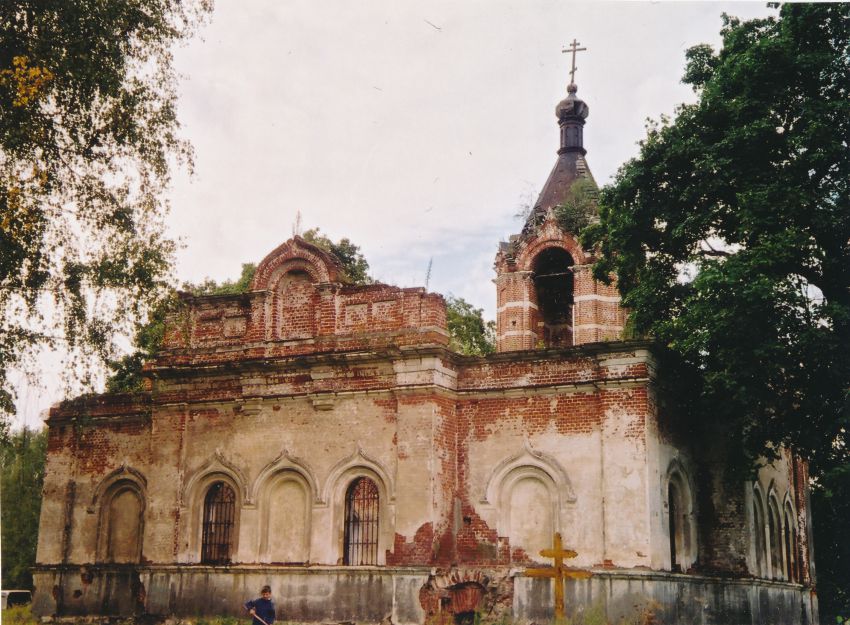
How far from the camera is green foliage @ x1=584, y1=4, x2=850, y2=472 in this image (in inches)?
635

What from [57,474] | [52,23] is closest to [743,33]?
[52,23]

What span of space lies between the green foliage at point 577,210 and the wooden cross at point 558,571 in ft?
37.2

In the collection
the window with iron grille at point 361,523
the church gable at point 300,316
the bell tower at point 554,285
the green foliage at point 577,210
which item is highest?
the green foliage at point 577,210

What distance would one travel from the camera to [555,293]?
91.0 feet

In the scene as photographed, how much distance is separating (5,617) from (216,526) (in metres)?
5.09

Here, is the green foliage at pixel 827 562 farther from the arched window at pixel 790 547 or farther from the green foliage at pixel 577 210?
the green foliage at pixel 577 210

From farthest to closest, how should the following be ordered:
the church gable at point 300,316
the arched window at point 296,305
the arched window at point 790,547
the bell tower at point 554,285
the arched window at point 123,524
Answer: the bell tower at point 554,285 < the arched window at point 790,547 < the arched window at point 123,524 < the arched window at point 296,305 < the church gable at point 300,316

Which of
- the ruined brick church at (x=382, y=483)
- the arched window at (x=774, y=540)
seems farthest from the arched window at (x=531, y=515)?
the arched window at (x=774, y=540)

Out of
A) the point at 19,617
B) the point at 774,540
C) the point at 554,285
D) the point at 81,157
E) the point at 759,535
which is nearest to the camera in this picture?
the point at 81,157

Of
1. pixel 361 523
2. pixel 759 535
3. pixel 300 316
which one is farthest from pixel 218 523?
pixel 759 535

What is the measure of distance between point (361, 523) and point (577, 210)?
1191 cm

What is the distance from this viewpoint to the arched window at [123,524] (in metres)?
20.8

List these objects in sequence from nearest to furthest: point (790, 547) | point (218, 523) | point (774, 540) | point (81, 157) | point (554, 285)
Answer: point (81, 157)
point (218, 523)
point (774, 540)
point (790, 547)
point (554, 285)

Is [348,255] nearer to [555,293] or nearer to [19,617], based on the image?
[555,293]
